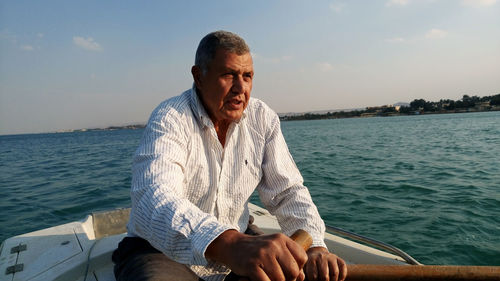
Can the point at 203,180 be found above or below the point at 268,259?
above

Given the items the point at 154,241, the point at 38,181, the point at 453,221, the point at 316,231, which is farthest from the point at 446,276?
the point at 38,181

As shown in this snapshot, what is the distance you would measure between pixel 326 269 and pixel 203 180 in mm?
806

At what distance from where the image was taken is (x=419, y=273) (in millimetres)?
1246

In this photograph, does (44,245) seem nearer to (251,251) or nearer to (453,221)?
(251,251)

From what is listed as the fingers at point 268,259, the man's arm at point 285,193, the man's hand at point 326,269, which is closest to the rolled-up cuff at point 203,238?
the fingers at point 268,259

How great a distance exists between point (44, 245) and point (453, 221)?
6.33 metres

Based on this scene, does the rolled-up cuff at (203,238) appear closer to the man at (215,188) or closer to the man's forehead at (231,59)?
the man at (215,188)

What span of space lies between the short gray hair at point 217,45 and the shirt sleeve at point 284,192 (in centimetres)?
62

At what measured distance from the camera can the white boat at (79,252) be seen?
234 cm

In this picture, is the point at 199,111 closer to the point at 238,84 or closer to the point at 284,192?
the point at 238,84

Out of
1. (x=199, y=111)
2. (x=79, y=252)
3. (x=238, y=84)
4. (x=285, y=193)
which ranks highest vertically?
(x=238, y=84)

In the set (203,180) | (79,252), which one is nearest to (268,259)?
(203,180)

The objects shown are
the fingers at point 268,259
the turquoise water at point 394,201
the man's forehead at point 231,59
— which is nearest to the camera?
the fingers at point 268,259

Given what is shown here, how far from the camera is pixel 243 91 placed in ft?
5.77
